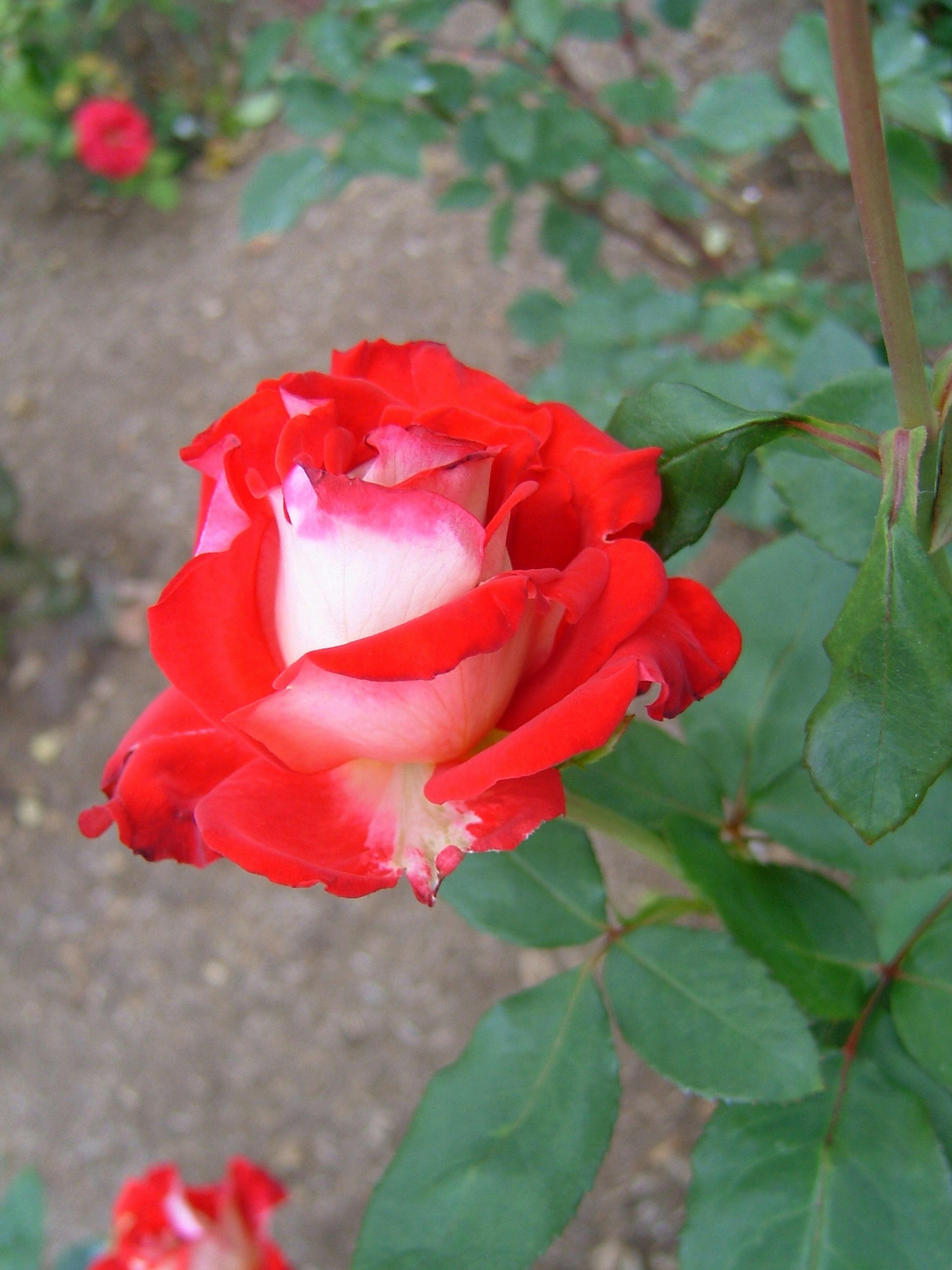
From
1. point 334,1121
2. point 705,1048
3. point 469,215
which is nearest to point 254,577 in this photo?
point 705,1048

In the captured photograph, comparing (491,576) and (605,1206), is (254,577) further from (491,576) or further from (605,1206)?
(605,1206)

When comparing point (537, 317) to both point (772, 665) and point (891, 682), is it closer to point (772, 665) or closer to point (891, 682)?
point (772, 665)

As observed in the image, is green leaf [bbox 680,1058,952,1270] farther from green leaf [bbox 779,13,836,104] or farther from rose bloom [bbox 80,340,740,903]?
green leaf [bbox 779,13,836,104]

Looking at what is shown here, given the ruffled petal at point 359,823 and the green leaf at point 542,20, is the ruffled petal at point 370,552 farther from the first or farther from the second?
the green leaf at point 542,20

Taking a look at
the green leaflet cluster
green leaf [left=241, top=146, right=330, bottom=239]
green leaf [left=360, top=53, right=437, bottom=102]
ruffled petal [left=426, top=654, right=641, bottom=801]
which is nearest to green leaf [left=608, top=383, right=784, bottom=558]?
the green leaflet cluster

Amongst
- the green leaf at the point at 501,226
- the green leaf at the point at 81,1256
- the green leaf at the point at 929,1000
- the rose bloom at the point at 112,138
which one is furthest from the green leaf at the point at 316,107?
the rose bloom at the point at 112,138

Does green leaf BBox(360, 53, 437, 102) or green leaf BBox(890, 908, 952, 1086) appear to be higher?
green leaf BBox(360, 53, 437, 102)

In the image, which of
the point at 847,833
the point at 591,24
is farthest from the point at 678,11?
the point at 847,833
